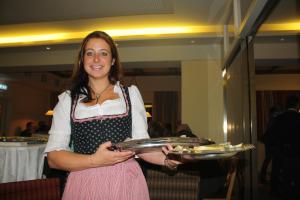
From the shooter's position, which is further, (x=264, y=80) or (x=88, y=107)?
(x=264, y=80)

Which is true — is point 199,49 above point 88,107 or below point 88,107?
above

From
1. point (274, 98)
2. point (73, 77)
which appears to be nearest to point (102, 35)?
point (73, 77)

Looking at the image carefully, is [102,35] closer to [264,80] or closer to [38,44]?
[38,44]

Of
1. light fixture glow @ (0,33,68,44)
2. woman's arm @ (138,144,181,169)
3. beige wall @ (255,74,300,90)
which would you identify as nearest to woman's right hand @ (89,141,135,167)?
woman's arm @ (138,144,181,169)

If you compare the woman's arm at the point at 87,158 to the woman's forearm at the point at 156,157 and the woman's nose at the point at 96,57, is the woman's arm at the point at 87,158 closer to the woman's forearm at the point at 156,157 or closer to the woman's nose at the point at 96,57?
the woman's forearm at the point at 156,157

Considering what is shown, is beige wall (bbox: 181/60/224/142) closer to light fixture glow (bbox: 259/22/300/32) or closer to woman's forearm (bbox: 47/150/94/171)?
light fixture glow (bbox: 259/22/300/32)

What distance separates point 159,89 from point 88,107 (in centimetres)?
796

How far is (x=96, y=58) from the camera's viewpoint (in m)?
1.12

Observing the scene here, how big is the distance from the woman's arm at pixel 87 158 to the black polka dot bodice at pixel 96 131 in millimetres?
76

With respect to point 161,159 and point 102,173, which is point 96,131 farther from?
point 161,159

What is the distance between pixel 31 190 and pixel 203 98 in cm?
433

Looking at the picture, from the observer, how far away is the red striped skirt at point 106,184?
3.39ft

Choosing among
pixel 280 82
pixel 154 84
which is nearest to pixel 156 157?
pixel 280 82

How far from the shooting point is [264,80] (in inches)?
314
